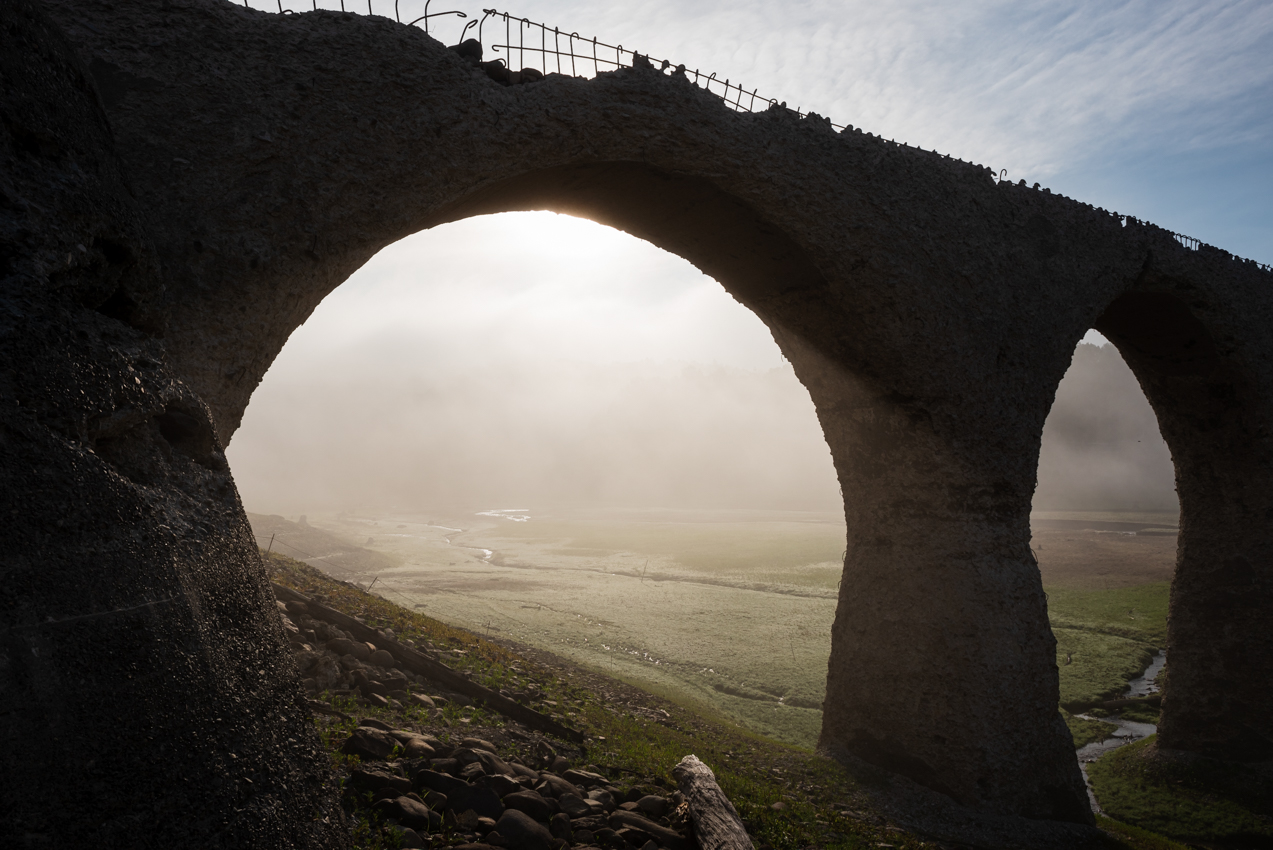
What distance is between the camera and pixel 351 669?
19.0ft

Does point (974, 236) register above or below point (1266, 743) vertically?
above

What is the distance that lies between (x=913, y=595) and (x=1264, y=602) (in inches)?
204

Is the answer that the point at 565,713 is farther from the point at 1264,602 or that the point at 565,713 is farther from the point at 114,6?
the point at 1264,602

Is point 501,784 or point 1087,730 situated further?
point 1087,730

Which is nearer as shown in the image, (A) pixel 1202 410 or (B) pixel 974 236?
(B) pixel 974 236

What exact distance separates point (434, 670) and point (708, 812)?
301 centimetres

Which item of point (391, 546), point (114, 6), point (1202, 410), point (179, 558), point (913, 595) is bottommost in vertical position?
point (391, 546)

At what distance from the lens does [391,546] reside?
3353cm

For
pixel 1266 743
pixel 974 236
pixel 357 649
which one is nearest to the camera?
pixel 357 649

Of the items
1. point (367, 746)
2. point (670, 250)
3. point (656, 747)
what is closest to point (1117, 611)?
point (656, 747)

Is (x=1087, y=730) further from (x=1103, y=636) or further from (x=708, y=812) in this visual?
(x=708, y=812)

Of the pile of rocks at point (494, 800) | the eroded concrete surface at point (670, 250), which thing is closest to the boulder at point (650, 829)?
the pile of rocks at point (494, 800)

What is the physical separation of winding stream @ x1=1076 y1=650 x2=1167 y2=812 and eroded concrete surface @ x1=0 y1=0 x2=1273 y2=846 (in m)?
0.86

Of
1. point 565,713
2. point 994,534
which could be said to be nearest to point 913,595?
point 994,534
